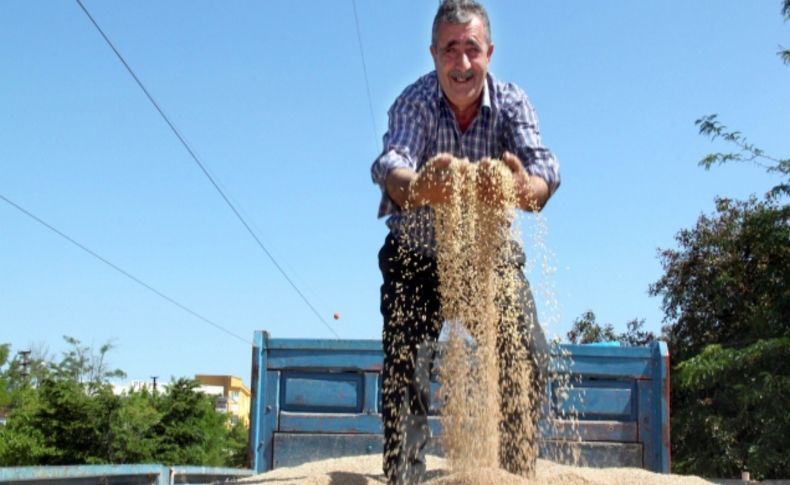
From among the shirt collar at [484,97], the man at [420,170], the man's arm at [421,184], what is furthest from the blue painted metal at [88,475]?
the shirt collar at [484,97]

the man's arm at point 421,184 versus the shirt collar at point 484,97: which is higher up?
the shirt collar at point 484,97

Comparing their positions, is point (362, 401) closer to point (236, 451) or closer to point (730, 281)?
point (730, 281)

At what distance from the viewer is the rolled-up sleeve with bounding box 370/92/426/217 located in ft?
11.0

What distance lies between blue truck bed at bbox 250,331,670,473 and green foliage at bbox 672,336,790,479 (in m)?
6.90

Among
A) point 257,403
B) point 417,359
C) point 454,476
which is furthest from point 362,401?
point 454,476

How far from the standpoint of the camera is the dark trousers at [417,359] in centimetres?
330

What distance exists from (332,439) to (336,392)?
0.23 metres

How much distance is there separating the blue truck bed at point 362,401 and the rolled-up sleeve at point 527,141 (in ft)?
4.82

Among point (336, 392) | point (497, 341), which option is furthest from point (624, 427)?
point (497, 341)

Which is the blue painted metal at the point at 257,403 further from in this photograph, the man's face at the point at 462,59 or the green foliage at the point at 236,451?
the green foliage at the point at 236,451

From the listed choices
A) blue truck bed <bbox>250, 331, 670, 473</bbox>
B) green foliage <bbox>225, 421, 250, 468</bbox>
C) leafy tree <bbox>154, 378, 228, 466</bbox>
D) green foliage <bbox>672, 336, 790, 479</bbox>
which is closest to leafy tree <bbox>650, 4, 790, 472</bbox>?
green foliage <bbox>672, 336, 790, 479</bbox>

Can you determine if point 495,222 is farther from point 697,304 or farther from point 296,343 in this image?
point 697,304

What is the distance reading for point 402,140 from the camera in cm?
345

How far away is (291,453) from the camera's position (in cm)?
485
